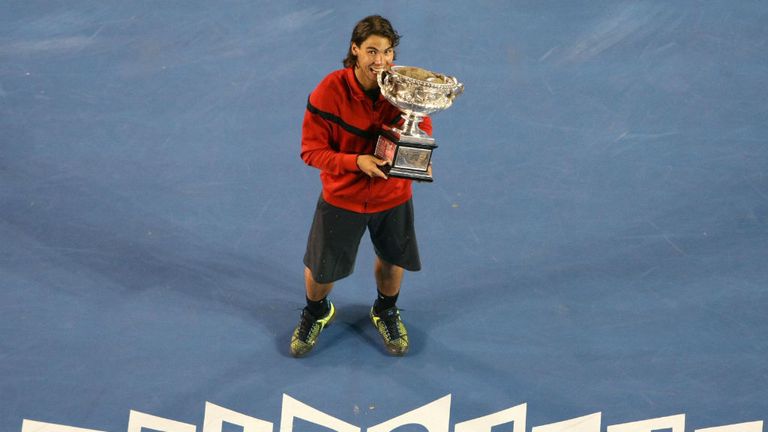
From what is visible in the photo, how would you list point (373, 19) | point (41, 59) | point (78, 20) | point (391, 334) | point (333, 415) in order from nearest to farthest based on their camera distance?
1. point (373, 19)
2. point (333, 415)
3. point (391, 334)
4. point (41, 59)
5. point (78, 20)

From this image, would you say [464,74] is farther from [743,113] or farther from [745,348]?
[745,348]

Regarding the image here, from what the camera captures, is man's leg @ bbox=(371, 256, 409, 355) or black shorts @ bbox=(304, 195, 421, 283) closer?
black shorts @ bbox=(304, 195, 421, 283)

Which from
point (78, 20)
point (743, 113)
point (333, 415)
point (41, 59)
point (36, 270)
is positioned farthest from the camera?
point (78, 20)

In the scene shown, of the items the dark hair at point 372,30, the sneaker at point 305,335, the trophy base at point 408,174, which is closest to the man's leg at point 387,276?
the sneaker at point 305,335

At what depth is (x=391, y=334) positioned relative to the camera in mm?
4430

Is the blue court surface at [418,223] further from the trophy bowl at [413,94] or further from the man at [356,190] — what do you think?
the trophy bowl at [413,94]

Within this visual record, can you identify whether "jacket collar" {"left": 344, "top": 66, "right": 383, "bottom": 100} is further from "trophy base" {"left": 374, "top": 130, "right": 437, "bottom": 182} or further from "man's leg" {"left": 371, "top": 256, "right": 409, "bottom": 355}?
"man's leg" {"left": 371, "top": 256, "right": 409, "bottom": 355}

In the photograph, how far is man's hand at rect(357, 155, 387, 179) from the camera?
362cm

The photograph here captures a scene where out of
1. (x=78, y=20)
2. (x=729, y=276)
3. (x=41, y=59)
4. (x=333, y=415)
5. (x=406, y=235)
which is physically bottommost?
(x=333, y=415)

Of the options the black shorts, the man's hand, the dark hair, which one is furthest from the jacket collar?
the black shorts

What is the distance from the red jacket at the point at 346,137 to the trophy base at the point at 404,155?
0.11 meters

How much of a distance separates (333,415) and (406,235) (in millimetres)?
863

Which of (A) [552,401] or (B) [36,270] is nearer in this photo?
(A) [552,401]

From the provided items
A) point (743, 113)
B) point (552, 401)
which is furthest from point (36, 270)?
point (743, 113)
